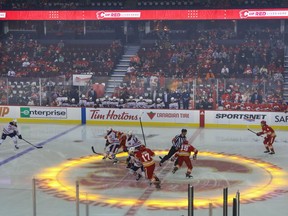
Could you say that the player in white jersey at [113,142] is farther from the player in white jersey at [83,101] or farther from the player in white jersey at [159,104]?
the player in white jersey at [83,101]

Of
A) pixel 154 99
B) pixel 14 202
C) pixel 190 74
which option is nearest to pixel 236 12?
pixel 190 74

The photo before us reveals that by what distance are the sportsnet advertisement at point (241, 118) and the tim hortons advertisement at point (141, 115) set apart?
2.56 ft

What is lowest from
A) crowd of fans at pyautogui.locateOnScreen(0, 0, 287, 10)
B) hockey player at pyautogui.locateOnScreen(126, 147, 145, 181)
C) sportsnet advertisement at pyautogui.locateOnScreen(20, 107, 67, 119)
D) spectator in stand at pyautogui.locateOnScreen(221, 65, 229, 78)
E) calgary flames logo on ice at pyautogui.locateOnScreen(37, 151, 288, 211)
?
calgary flames logo on ice at pyautogui.locateOnScreen(37, 151, 288, 211)

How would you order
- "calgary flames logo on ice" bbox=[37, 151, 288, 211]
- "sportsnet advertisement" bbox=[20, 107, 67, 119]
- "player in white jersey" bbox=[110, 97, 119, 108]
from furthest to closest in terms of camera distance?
"sportsnet advertisement" bbox=[20, 107, 67, 119]
"player in white jersey" bbox=[110, 97, 119, 108]
"calgary flames logo on ice" bbox=[37, 151, 288, 211]

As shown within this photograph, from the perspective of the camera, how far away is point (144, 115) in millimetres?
21359

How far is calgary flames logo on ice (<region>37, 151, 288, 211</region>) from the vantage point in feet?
34.8

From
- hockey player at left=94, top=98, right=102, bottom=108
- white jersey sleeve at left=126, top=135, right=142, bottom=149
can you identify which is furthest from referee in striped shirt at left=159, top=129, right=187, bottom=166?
hockey player at left=94, top=98, right=102, bottom=108

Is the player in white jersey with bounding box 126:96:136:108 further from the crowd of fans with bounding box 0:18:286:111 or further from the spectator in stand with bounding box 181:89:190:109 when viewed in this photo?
the spectator in stand with bounding box 181:89:190:109

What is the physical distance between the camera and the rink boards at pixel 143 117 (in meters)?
20.5

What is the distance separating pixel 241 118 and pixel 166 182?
9.11 meters

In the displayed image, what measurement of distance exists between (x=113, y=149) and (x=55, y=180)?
7.68 feet

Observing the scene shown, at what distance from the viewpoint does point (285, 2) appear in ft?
88.8

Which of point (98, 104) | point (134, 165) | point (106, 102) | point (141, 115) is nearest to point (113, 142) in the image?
point (134, 165)

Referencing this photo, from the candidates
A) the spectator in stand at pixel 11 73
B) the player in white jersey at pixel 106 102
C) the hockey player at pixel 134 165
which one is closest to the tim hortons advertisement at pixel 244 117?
the player in white jersey at pixel 106 102
